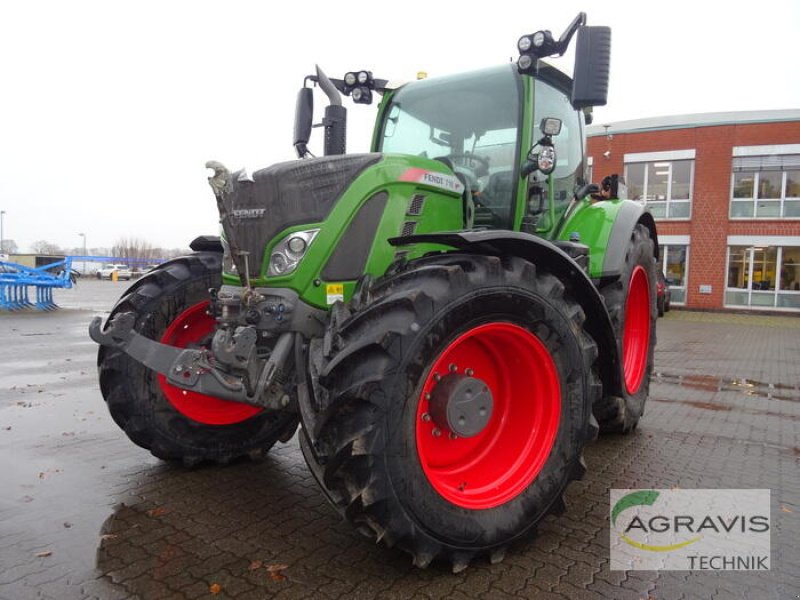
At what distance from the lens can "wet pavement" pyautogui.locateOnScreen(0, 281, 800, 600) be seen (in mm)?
2549

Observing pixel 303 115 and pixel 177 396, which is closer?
pixel 177 396

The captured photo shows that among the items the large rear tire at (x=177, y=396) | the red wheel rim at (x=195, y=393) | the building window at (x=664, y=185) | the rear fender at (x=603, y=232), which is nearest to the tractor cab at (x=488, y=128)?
the rear fender at (x=603, y=232)

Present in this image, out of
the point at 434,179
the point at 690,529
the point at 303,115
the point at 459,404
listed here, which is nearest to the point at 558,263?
the point at 434,179

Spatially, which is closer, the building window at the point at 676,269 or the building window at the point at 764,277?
the building window at the point at 764,277

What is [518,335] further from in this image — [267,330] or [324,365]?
[267,330]

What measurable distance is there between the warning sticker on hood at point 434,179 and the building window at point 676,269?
19.7 metres

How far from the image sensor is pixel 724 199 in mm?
20172

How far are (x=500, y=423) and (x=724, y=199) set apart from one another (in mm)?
20547

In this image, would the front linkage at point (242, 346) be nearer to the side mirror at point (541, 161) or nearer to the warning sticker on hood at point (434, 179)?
the warning sticker on hood at point (434, 179)

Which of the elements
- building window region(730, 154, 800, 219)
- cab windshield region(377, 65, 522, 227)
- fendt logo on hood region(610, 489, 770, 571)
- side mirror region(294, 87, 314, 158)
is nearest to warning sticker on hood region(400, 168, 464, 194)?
cab windshield region(377, 65, 522, 227)

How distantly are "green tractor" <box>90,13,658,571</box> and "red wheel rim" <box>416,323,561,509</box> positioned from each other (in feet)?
0.03

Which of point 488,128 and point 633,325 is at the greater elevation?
point 488,128

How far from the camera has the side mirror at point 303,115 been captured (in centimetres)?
419

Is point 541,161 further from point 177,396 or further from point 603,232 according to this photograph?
point 177,396
